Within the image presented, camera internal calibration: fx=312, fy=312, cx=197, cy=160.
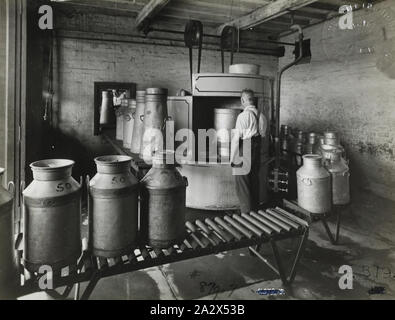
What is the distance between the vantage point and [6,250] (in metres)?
1.69

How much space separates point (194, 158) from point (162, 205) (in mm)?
2320

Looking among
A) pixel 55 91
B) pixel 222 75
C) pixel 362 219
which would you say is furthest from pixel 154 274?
pixel 55 91

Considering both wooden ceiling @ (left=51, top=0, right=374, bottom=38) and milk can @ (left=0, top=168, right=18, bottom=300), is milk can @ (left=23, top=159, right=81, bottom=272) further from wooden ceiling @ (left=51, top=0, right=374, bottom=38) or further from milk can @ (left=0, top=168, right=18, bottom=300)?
wooden ceiling @ (left=51, top=0, right=374, bottom=38)

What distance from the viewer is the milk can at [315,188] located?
326 cm

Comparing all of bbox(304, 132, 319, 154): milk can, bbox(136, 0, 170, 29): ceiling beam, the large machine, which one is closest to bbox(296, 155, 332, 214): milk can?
the large machine

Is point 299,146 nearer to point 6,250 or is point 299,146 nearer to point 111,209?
point 111,209

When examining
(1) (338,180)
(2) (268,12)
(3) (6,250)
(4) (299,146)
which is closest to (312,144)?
(4) (299,146)

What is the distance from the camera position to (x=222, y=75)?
182 inches

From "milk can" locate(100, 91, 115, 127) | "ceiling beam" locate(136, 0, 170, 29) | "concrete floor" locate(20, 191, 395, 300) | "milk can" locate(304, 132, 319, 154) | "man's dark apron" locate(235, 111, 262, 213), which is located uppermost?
"ceiling beam" locate(136, 0, 170, 29)

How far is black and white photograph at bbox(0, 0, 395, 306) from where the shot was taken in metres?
1.96

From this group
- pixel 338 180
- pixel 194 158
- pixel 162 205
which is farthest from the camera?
pixel 194 158

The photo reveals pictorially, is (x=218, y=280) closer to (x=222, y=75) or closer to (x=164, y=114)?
(x=164, y=114)

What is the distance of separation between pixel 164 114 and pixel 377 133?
4376mm

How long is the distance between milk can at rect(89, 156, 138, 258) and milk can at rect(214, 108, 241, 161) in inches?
109
